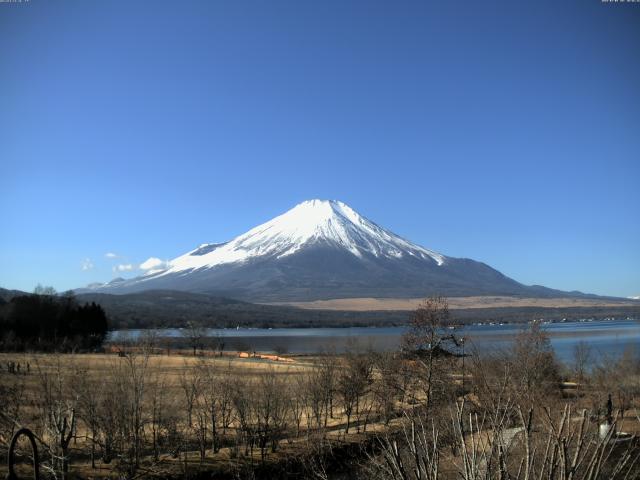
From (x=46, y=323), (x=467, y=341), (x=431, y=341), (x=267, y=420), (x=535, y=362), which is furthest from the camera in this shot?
(x=46, y=323)

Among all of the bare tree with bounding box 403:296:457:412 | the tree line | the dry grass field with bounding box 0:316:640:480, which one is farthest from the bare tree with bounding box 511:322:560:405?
the tree line

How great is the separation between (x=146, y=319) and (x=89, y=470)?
145505 millimetres

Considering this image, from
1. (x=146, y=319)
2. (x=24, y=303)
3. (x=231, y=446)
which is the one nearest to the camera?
(x=231, y=446)

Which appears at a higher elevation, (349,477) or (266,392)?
(266,392)

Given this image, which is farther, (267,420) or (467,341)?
(467,341)

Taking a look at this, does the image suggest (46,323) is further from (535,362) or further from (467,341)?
(535,362)

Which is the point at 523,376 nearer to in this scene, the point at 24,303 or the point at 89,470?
the point at 89,470

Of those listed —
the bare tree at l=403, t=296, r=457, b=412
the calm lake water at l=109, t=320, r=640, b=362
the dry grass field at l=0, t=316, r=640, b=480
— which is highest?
the bare tree at l=403, t=296, r=457, b=412

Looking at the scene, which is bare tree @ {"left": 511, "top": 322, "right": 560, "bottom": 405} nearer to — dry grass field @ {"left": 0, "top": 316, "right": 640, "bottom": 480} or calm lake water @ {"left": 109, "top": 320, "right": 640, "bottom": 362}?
dry grass field @ {"left": 0, "top": 316, "right": 640, "bottom": 480}

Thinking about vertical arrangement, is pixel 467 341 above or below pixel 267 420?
above

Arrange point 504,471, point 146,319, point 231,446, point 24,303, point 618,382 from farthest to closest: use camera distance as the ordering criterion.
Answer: point 146,319, point 24,303, point 618,382, point 231,446, point 504,471

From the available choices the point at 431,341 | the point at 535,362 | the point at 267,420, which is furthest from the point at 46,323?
the point at 535,362

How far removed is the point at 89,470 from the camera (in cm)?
1864

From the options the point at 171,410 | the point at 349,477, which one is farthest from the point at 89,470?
the point at 349,477
